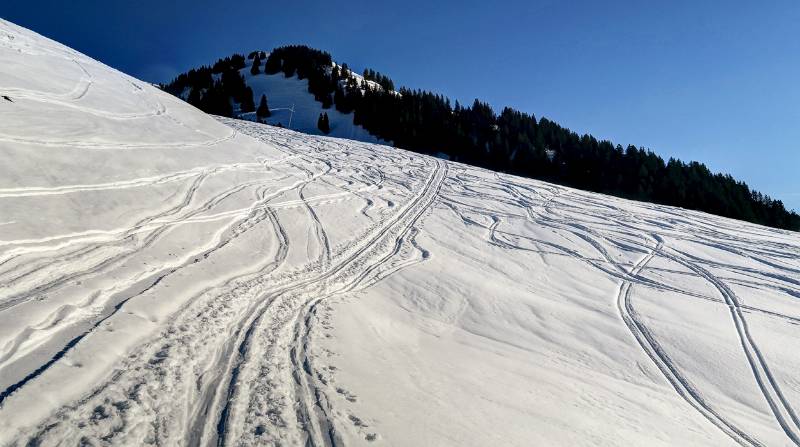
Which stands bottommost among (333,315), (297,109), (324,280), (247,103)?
(333,315)

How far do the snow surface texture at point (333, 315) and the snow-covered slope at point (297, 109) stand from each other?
56924 millimetres

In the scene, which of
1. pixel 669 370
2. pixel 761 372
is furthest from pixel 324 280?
pixel 761 372

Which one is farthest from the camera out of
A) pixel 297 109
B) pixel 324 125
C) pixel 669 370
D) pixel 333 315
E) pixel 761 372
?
pixel 297 109

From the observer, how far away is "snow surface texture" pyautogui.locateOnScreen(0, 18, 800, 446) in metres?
4.27

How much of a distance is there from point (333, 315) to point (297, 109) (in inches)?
3162

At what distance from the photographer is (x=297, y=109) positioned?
81.4 m

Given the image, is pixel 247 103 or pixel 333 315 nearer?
pixel 333 315

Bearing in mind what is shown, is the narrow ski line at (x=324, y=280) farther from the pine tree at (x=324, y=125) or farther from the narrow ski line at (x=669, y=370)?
the pine tree at (x=324, y=125)

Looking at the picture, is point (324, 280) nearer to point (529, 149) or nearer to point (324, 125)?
point (529, 149)

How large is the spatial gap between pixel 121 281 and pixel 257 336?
2521mm

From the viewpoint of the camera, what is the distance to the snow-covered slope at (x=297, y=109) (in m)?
72.3

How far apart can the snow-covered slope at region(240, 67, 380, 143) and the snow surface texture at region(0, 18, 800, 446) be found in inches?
2241

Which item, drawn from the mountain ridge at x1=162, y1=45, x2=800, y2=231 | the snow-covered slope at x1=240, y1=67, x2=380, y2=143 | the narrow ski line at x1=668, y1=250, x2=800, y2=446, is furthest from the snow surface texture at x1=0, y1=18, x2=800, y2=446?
the snow-covered slope at x1=240, y1=67, x2=380, y2=143

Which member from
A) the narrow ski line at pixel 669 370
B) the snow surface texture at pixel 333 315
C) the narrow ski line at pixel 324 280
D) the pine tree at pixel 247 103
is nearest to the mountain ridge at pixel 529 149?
the pine tree at pixel 247 103
